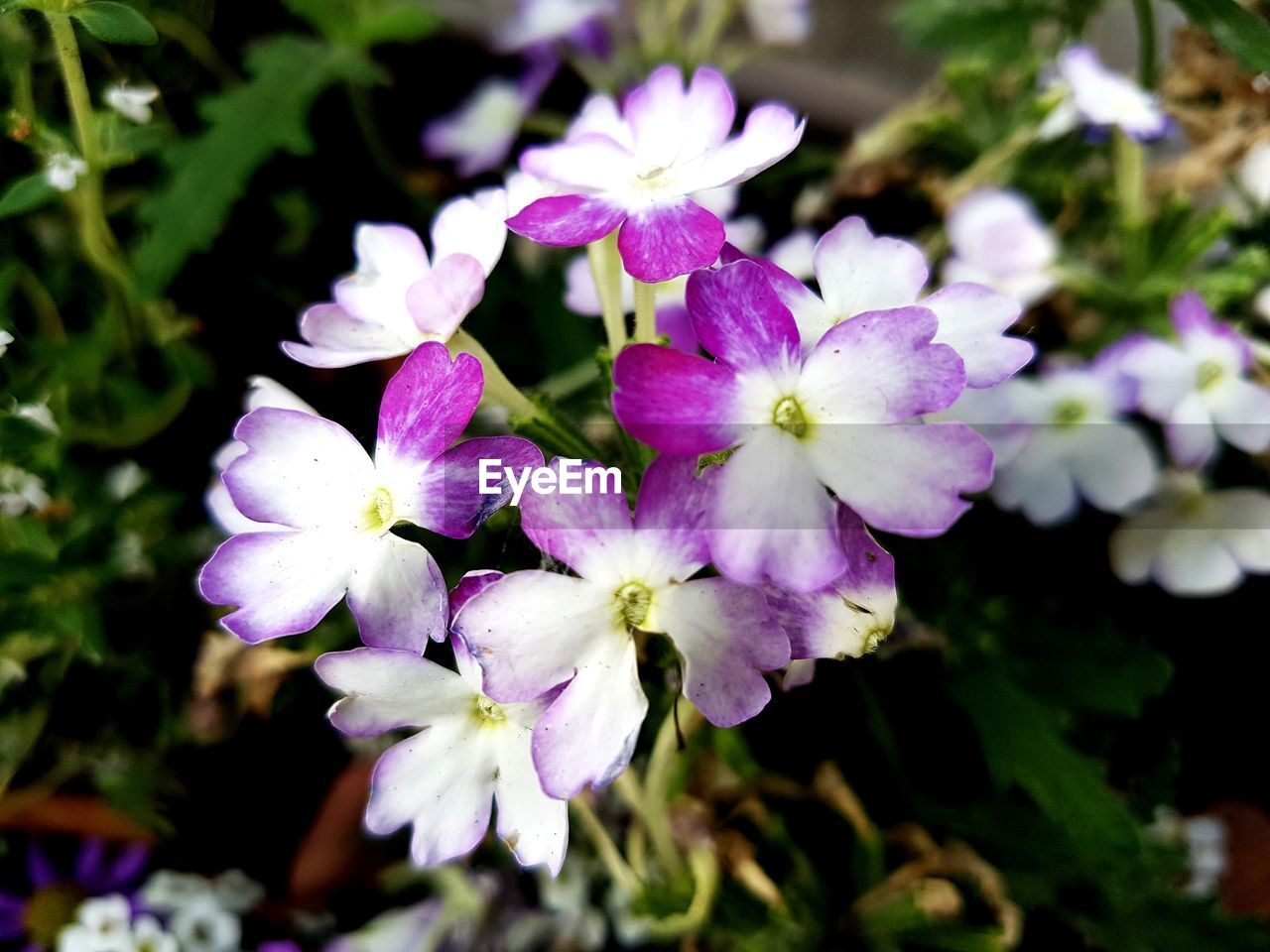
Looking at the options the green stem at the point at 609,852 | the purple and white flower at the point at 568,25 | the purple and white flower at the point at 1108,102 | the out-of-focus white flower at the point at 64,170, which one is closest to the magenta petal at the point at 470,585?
the green stem at the point at 609,852

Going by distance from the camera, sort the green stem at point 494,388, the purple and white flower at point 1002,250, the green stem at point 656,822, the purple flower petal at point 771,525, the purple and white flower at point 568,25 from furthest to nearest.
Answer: the purple and white flower at point 568,25 → the purple and white flower at point 1002,250 → the green stem at point 656,822 → the green stem at point 494,388 → the purple flower petal at point 771,525

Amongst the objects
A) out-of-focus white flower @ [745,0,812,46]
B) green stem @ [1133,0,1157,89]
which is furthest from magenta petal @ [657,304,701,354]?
out-of-focus white flower @ [745,0,812,46]

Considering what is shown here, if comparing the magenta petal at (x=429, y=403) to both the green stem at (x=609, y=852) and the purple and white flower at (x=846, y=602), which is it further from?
the green stem at (x=609, y=852)

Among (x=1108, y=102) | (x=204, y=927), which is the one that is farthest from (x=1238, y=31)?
(x=204, y=927)

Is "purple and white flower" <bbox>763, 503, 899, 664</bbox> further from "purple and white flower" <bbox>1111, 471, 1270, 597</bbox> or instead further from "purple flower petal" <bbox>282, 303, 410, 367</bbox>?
"purple and white flower" <bbox>1111, 471, 1270, 597</bbox>

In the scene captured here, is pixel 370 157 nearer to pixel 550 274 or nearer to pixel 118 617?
pixel 550 274

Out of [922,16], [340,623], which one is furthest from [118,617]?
[922,16]

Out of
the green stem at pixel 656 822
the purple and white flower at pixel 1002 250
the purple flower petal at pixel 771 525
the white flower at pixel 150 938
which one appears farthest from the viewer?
the purple and white flower at pixel 1002 250
